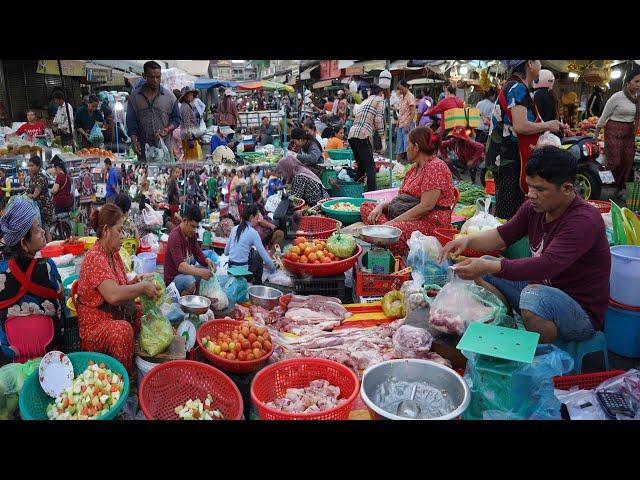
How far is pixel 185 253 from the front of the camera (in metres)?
3.91

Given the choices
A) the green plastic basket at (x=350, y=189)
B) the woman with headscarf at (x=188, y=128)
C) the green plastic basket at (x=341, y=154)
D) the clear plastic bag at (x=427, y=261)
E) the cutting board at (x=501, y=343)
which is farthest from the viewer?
the green plastic basket at (x=341, y=154)

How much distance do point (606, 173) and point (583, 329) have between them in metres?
5.86

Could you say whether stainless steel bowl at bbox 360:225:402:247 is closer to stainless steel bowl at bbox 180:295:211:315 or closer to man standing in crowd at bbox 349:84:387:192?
stainless steel bowl at bbox 180:295:211:315

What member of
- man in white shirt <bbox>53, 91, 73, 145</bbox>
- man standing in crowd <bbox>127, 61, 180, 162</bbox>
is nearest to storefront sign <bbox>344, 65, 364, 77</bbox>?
man in white shirt <bbox>53, 91, 73, 145</bbox>

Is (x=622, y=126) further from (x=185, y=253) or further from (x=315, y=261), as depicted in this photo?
(x=185, y=253)

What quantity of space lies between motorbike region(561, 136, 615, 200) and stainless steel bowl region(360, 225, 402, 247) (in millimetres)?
4755

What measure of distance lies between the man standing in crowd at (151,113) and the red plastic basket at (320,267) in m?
1.80

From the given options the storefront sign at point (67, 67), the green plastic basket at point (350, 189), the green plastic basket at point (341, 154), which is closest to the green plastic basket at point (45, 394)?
the storefront sign at point (67, 67)

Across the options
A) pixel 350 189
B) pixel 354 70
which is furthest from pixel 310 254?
pixel 354 70

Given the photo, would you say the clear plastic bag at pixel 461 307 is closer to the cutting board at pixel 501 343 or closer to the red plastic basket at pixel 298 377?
the cutting board at pixel 501 343

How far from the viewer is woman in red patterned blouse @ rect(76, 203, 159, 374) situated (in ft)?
8.93

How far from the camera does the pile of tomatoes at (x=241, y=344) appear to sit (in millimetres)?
2834

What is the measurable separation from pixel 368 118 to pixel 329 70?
16.6ft

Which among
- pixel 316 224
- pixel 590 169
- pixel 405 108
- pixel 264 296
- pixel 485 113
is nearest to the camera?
pixel 264 296
